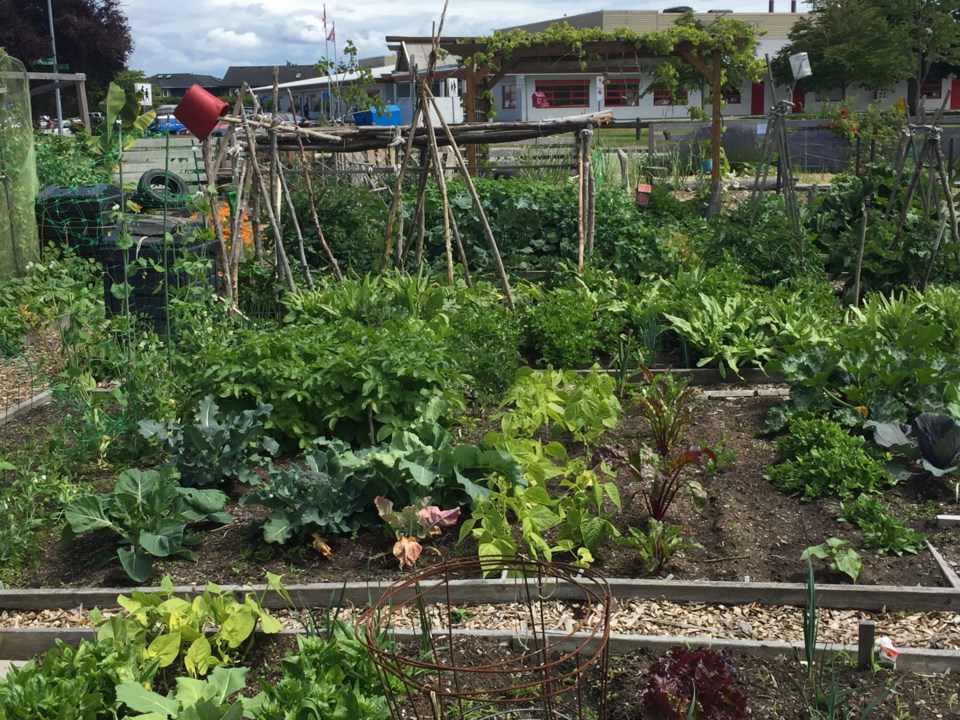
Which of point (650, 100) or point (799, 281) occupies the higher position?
point (650, 100)

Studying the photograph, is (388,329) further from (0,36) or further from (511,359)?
(0,36)

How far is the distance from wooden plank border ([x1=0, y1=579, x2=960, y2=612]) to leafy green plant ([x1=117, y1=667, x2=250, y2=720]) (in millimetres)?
712

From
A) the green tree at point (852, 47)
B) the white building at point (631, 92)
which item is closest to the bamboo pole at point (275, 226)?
the white building at point (631, 92)

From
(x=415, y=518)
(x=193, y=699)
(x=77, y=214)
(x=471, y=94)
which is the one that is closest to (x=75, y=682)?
(x=193, y=699)

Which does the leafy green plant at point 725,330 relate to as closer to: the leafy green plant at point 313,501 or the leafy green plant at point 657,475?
the leafy green plant at point 657,475

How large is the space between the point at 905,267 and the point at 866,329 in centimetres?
317

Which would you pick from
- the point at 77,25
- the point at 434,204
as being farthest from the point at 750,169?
the point at 77,25

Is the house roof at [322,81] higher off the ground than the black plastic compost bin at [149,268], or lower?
higher

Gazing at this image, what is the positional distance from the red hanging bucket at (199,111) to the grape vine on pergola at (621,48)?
27.4ft

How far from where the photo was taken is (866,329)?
6254 mm

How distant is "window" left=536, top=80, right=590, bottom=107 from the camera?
37.2 meters

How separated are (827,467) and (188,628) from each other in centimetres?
322

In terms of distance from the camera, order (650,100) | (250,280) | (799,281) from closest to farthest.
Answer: (799,281), (250,280), (650,100)

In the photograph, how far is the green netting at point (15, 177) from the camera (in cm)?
962
